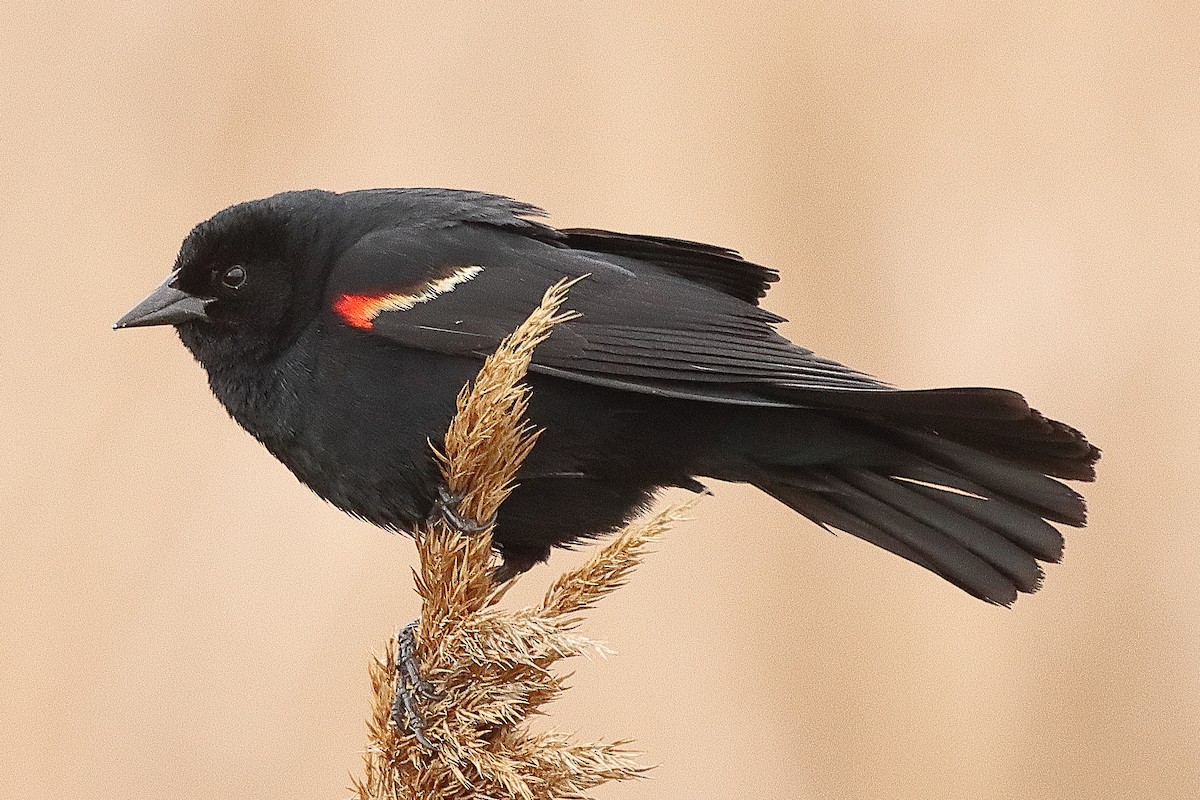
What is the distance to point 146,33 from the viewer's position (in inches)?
112

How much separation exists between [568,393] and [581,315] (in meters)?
0.10

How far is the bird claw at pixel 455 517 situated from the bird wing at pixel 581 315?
0.69 feet

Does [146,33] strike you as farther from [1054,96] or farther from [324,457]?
[1054,96]

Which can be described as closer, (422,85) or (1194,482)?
(1194,482)

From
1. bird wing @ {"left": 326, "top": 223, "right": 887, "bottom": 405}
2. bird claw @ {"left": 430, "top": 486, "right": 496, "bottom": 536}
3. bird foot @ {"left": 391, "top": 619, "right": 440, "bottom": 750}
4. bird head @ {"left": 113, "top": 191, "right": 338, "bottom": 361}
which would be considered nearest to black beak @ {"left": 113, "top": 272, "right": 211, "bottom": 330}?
bird head @ {"left": 113, "top": 191, "right": 338, "bottom": 361}

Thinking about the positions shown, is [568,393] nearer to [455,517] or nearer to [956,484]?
[455,517]

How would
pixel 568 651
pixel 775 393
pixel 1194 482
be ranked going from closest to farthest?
pixel 568 651 < pixel 775 393 < pixel 1194 482

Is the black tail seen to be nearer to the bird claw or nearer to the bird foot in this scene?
the bird claw

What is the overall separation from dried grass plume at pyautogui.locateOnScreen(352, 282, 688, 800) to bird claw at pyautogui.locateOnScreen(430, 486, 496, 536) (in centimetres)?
2

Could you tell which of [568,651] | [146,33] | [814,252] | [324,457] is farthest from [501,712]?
[146,33]

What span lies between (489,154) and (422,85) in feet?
0.71

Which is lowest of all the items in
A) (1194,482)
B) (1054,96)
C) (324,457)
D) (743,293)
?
(324,457)

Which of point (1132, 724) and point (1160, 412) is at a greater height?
point (1160, 412)

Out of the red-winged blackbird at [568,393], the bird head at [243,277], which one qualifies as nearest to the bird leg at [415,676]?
the red-winged blackbird at [568,393]
